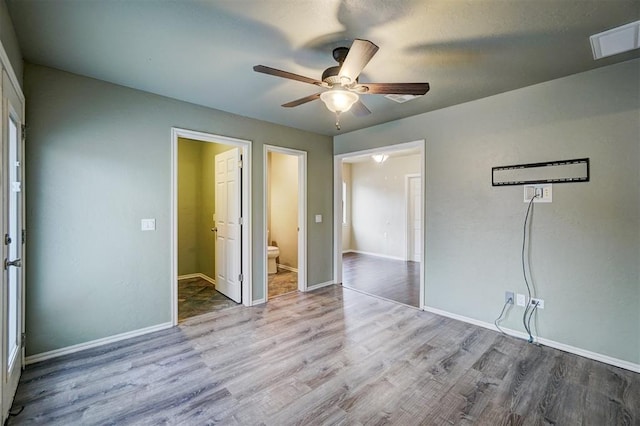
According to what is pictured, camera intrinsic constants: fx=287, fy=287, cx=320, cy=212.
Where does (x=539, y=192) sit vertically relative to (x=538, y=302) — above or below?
above

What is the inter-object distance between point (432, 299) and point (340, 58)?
294 centimetres

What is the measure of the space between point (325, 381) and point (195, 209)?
408cm

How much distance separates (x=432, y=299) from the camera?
11.8 ft

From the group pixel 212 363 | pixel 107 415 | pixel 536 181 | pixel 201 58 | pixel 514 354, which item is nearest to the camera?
pixel 107 415

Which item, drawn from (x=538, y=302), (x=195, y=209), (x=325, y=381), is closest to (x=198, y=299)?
(x=195, y=209)

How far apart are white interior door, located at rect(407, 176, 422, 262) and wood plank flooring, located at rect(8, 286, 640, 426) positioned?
3.87 meters

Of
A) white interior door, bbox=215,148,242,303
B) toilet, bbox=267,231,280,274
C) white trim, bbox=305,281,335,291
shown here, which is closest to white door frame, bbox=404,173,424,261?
white trim, bbox=305,281,335,291

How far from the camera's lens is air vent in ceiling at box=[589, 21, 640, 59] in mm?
1901

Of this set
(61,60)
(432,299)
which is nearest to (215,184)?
(61,60)

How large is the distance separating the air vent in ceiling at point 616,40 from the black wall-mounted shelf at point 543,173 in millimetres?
858

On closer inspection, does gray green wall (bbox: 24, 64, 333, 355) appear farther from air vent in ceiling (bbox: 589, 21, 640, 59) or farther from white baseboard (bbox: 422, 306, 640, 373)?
air vent in ceiling (bbox: 589, 21, 640, 59)

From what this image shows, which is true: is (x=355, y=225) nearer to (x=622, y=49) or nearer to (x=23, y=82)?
(x=622, y=49)

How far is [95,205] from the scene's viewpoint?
266 centimetres

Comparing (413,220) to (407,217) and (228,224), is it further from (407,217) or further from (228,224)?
(228,224)
